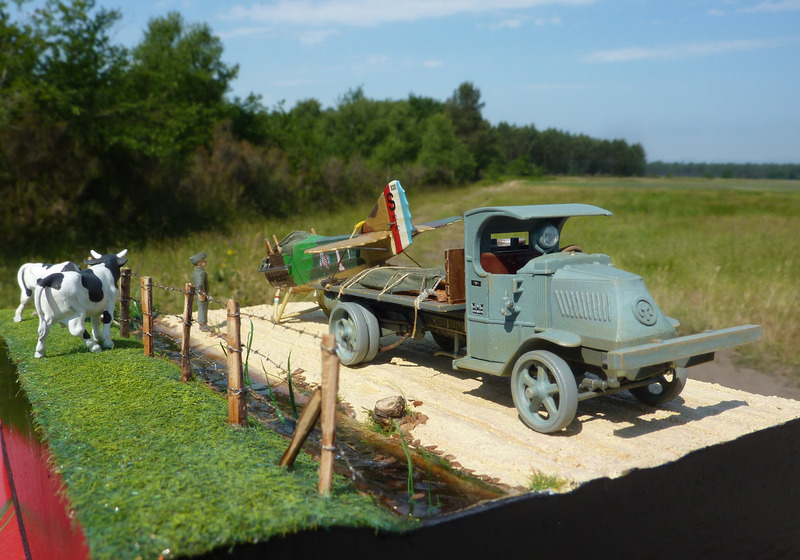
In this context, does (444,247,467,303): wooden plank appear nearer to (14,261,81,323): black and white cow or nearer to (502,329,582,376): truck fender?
(502,329,582,376): truck fender

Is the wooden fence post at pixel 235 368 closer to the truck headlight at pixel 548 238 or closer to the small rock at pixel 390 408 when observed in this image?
the small rock at pixel 390 408

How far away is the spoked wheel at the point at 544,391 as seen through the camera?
5.81 m

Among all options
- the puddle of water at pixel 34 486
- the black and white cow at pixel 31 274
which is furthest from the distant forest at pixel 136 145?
the puddle of water at pixel 34 486

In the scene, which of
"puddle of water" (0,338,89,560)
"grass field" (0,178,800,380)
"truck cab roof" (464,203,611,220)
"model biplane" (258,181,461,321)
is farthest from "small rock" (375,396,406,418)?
"grass field" (0,178,800,380)

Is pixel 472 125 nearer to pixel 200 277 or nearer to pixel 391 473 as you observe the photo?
pixel 200 277

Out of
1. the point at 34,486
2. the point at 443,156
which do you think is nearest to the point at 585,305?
the point at 34,486

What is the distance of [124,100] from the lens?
69.1 ft

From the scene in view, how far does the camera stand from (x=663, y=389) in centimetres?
676

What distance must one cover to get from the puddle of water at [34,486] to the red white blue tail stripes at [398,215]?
487 cm

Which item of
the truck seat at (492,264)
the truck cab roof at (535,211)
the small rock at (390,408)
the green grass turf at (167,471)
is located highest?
the truck cab roof at (535,211)

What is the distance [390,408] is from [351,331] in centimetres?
210

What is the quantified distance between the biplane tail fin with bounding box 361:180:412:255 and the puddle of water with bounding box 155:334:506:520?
2.93 metres

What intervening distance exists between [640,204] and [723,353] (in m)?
19.9

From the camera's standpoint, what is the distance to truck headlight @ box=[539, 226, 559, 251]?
710 centimetres
